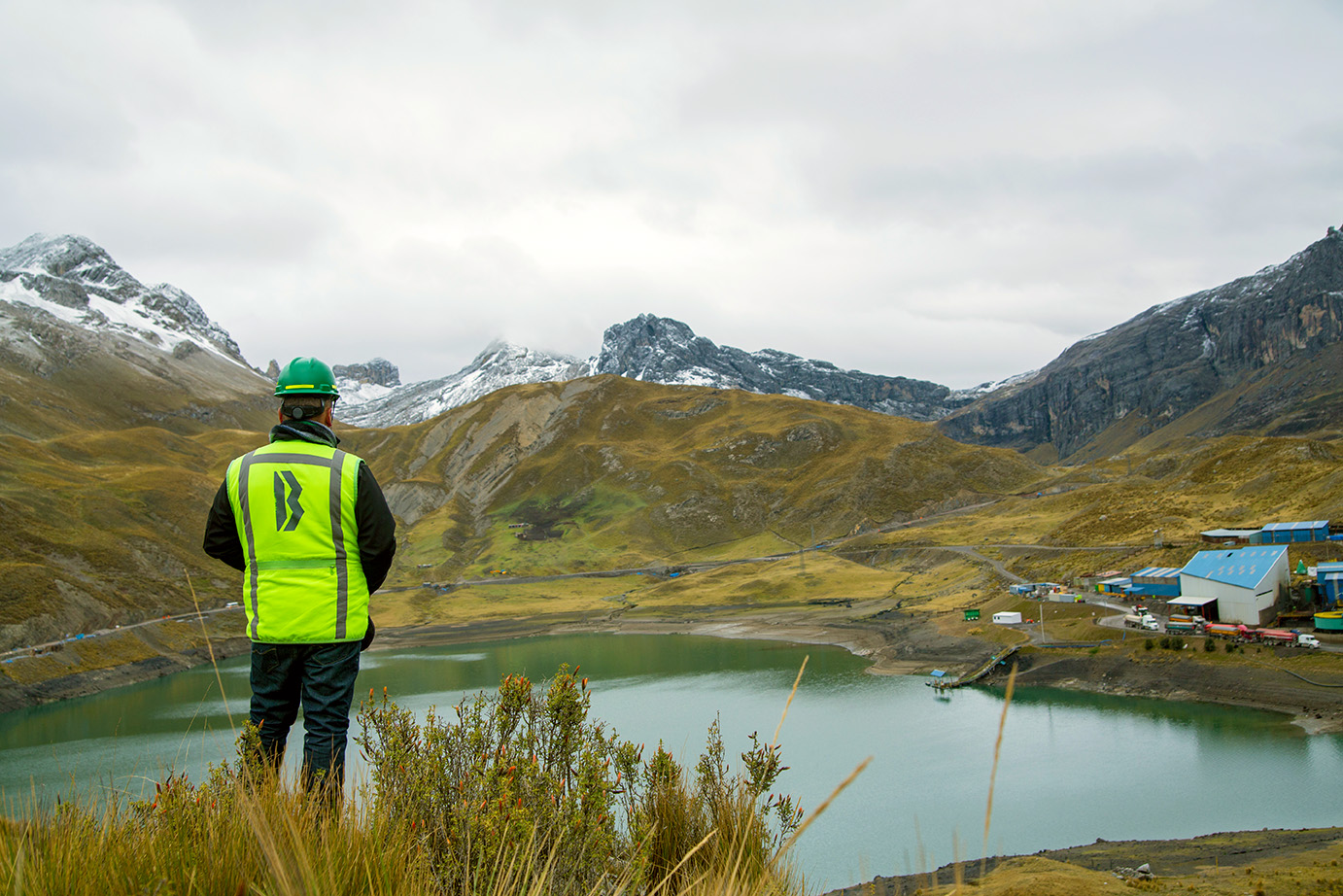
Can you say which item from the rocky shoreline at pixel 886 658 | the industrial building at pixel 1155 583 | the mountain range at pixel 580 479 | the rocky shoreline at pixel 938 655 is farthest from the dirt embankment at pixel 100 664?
the industrial building at pixel 1155 583

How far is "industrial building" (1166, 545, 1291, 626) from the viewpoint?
147ft

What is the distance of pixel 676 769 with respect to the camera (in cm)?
507

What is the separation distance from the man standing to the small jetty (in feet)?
159

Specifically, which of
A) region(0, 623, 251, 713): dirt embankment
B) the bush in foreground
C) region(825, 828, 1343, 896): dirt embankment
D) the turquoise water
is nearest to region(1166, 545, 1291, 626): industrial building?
the turquoise water

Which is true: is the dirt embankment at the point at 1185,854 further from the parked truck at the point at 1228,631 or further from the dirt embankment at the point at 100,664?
the dirt embankment at the point at 100,664

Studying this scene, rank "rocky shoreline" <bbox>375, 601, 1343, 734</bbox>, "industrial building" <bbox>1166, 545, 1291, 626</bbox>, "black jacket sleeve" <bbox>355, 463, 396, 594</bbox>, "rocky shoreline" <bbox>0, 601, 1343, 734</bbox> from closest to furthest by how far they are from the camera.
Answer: "black jacket sleeve" <bbox>355, 463, 396, 594</bbox> → "rocky shoreline" <bbox>375, 601, 1343, 734</bbox> → "rocky shoreline" <bbox>0, 601, 1343, 734</bbox> → "industrial building" <bbox>1166, 545, 1291, 626</bbox>

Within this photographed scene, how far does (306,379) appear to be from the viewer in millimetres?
4504

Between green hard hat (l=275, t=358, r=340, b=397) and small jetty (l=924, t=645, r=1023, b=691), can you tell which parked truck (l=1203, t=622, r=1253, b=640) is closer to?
small jetty (l=924, t=645, r=1023, b=691)

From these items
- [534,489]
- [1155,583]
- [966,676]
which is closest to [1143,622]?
[1155,583]

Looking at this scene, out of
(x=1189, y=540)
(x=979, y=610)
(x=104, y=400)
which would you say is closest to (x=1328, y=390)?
(x=1189, y=540)

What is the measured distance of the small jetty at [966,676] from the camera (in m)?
48.1

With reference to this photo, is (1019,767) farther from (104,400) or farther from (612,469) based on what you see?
(104,400)

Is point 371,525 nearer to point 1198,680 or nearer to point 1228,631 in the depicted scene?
point 1198,680

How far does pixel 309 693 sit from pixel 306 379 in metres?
1.70
